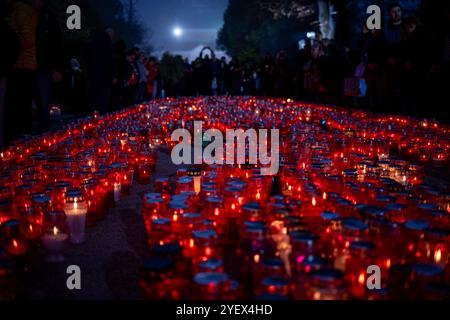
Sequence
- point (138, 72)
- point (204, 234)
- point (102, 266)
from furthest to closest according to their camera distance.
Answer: point (138, 72), point (102, 266), point (204, 234)

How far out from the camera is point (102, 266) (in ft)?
10.2

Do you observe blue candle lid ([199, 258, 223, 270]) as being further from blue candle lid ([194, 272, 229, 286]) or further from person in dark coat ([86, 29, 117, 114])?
person in dark coat ([86, 29, 117, 114])

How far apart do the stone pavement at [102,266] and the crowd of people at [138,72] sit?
3009 mm

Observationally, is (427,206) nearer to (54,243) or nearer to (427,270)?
(427,270)

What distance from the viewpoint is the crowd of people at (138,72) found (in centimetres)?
717

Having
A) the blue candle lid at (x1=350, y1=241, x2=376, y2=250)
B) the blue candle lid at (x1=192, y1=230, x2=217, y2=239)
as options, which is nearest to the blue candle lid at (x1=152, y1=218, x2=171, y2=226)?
the blue candle lid at (x1=192, y1=230, x2=217, y2=239)

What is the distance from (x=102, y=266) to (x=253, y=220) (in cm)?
94

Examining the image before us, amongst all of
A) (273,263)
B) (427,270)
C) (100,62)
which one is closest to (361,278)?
(427,270)

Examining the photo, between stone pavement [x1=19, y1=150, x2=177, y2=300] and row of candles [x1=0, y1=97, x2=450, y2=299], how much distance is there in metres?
0.10

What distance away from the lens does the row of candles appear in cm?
221

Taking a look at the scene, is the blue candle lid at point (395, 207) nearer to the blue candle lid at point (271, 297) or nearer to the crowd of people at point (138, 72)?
the blue candle lid at point (271, 297)
